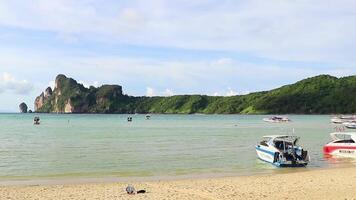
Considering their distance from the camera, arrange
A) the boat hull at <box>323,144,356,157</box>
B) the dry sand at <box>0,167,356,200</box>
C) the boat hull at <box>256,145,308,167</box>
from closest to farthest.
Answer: the dry sand at <box>0,167,356,200</box>, the boat hull at <box>256,145,308,167</box>, the boat hull at <box>323,144,356,157</box>

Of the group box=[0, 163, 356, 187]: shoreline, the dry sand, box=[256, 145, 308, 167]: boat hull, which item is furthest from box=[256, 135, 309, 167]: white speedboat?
the dry sand

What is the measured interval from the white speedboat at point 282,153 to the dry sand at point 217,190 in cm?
657

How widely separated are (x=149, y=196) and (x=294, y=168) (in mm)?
15552

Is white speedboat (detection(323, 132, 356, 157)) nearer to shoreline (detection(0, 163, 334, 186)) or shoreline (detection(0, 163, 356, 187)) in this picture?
shoreline (detection(0, 163, 356, 187))

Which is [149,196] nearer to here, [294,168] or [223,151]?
[294,168]

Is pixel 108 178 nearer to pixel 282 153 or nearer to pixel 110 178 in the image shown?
pixel 110 178

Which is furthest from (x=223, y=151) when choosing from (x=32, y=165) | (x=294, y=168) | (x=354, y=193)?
(x=354, y=193)

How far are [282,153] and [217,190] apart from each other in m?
13.2

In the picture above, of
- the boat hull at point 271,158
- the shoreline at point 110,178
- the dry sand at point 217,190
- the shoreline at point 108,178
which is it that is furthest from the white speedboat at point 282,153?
the dry sand at point 217,190

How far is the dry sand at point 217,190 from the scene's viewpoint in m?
21.1

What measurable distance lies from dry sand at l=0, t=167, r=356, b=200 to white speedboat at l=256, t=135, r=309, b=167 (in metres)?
6.57

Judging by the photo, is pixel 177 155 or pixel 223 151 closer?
pixel 177 155

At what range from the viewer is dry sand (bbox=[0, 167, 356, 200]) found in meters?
21.1

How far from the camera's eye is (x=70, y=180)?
28500 millimetres
